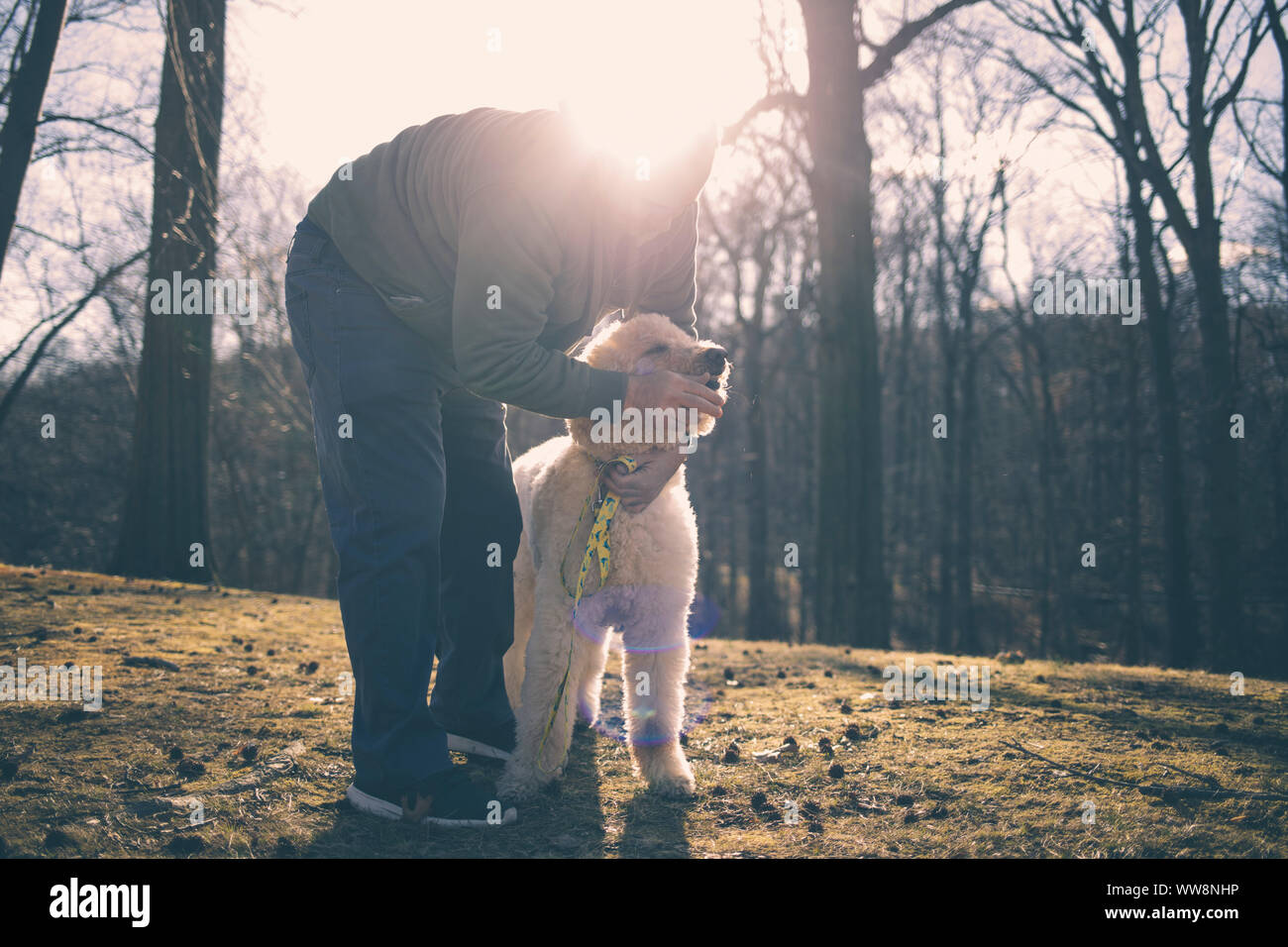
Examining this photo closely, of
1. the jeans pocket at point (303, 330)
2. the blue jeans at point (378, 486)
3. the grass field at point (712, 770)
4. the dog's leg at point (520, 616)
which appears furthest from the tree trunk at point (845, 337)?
the jeans pocket at point (303, 330)

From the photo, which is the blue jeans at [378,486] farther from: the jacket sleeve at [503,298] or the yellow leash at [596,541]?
the yellow leash at [596,541]

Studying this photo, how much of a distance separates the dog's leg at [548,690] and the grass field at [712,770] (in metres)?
0.15

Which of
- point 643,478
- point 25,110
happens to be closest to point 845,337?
point 643,478

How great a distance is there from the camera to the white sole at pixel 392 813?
8.41 feet

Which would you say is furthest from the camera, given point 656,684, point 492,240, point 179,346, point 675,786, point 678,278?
point 179,346

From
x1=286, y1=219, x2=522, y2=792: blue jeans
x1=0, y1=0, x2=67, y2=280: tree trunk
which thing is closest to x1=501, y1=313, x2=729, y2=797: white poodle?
x1=286, y1=219, x2=522, y2=792: blue jeans

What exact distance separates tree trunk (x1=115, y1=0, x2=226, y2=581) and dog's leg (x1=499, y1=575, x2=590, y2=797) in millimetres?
6590

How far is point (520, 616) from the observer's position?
3.85 metres

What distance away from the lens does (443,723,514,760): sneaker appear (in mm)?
3375

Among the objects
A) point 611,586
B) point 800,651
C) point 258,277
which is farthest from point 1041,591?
point 611,586

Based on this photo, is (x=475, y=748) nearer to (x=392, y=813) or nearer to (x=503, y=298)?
(x=392, y=813)

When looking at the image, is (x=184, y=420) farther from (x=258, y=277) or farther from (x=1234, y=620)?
(x=1234, y=620)

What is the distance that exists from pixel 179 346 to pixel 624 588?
24.2 ft

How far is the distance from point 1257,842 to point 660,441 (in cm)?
224
